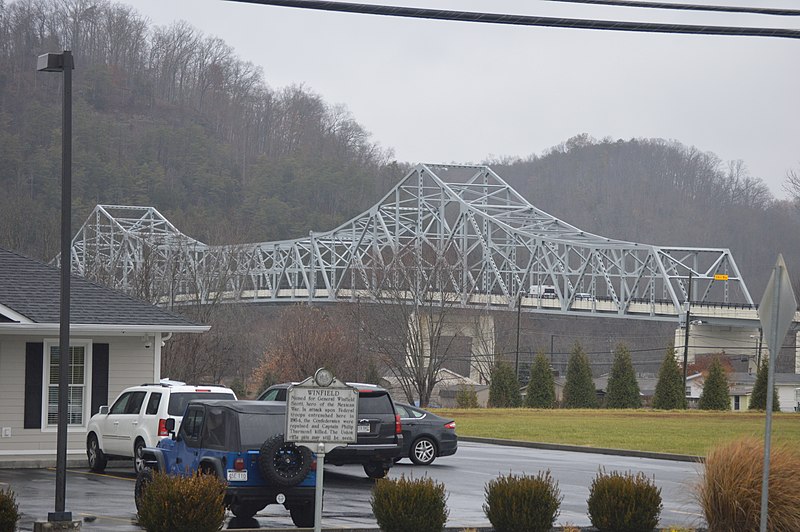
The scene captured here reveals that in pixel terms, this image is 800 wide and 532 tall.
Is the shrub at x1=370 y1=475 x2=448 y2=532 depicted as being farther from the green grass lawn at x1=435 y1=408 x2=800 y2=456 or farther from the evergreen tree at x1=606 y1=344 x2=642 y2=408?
the evergreen tree at x1=606 y1=344 x2=642 y2=408

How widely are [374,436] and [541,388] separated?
38.5 m

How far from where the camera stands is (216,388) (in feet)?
69.1

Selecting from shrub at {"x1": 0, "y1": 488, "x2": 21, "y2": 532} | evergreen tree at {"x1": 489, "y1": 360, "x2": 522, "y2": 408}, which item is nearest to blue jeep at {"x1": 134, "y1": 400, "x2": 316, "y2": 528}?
shrub at {"x1": 0, "y1": 488, "x2": 21, "y2": 532}

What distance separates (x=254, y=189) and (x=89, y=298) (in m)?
121

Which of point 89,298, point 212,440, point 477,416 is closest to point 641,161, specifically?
point 477,416

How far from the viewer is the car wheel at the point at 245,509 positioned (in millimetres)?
14172

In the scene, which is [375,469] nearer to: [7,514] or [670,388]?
[7,514]

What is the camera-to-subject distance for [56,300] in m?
24.3

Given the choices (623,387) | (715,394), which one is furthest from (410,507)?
(623,387)

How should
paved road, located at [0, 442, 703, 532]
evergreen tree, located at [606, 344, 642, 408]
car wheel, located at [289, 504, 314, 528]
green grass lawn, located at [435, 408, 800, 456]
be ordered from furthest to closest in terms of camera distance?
evergreen tree, located at [606, 344, 642, 408] → green grass lawn, located at [435, 408, 800, 456] → paved road, located at [0, 442, 703, 532] → car wheel, located at [289, 504, 314, 528]

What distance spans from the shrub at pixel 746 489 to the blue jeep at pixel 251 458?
4.66 m

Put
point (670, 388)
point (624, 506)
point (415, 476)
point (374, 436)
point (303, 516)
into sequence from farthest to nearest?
point (670, 388) < point (415, 476) < point (374, 436) < point (303, 516) < point (624, 506)

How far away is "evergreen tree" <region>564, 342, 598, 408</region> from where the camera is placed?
59.2 m

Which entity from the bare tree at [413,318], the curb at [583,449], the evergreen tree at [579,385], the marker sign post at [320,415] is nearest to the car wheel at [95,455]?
the marker sign post at [320,415]
